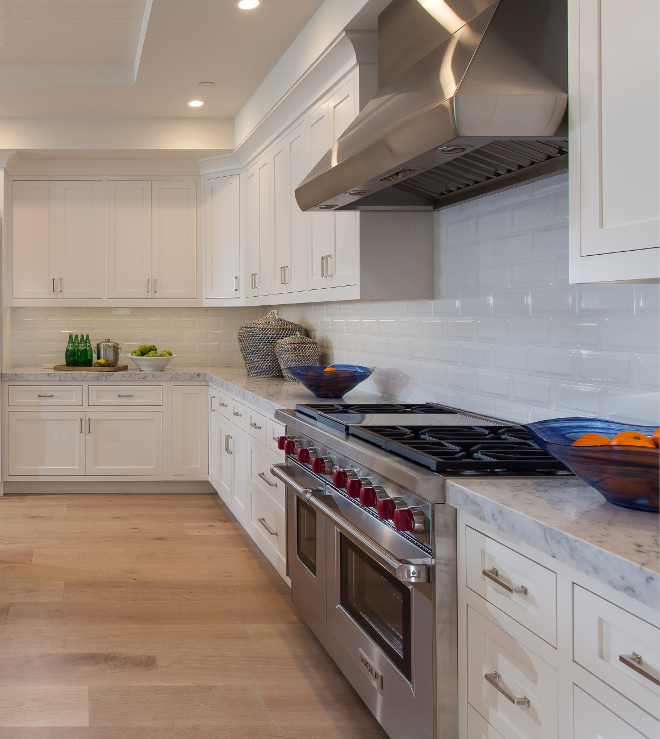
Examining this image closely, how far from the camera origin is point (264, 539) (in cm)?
352

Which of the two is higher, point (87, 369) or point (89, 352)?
point (89, 352)

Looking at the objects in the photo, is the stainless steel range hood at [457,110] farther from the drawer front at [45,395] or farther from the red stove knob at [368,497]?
the drawer front at [45,395]

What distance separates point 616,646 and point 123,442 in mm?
4640

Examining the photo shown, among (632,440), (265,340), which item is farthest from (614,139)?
(265,340)

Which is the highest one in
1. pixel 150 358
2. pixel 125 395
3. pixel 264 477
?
pixel 150 358

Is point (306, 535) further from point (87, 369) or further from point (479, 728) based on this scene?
point (87, 369)

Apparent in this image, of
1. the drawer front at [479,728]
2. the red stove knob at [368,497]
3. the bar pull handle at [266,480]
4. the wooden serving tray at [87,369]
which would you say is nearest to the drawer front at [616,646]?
the drawer front at [479,728]

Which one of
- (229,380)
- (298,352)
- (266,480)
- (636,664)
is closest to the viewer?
(636,664)

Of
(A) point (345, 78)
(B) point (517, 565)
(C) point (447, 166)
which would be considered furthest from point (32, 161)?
(B) point (517, 565)

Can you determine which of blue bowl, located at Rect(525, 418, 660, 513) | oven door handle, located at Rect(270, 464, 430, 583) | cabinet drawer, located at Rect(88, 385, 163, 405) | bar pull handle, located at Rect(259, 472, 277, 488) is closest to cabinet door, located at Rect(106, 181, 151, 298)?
cabinet drawer, located at Rect(88, 385, 163, 405)

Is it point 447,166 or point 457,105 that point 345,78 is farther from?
point 457,105

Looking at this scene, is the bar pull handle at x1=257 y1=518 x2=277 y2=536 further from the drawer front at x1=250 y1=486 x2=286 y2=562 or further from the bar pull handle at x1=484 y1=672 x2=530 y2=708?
the bar pull handle at x1=484 y1=672 x2=530 y2=708

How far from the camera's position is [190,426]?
5344 millimetres

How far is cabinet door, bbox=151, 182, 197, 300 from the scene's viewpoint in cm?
570
